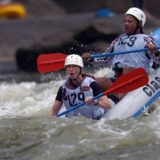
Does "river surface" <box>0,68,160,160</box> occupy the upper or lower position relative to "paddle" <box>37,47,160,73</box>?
lower

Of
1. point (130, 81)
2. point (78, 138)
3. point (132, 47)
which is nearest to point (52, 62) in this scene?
point (132, 47)

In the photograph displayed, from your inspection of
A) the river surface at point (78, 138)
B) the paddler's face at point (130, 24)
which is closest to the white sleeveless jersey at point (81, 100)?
the river surface at point (78, 138)

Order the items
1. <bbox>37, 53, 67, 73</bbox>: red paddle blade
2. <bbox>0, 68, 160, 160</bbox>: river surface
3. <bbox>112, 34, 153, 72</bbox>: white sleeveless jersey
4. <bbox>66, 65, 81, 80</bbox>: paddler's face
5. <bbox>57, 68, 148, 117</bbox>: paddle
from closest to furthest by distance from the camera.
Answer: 1. <bbox>0, 68, 160, 160</bbox>: river surface
2. <bbox>66, 65, 81, 80</bbox>: paddler's face
3. <bbox>57, 68, 148, 117</bbox>: paddle
4. <bbox>112, 34, 153, 72</bbox>: white sleeveless jersey
5. <bbox>37, 53, 67, 73</bbox>: red paddle blade

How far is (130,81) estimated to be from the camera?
1038cm

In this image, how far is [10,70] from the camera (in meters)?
21.2

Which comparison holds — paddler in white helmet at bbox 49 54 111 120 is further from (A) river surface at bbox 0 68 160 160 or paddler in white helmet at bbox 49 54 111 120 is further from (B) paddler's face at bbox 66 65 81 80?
(A) river surface at bbox 0 68 160 160

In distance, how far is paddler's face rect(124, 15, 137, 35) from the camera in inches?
427

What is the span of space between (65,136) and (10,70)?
474 inches

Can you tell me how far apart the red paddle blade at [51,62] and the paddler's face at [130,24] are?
3.47ft

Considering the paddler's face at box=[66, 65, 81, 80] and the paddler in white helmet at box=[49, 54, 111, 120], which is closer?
the paddler's face at box=[66, 65, 81, 80]

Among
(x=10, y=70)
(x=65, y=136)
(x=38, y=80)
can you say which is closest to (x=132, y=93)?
(x=65, y=136)

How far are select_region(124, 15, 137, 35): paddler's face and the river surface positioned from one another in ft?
4.22

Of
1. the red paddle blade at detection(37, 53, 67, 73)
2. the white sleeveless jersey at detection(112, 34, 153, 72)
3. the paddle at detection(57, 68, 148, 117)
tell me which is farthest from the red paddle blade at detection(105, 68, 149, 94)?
the red paddle blade at detection(37, 53, 67, 73)

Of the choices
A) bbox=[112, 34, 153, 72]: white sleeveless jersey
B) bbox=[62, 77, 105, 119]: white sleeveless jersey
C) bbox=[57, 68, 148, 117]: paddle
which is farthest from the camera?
bbox=[112, 34, 153, 72]: white sleeveless jersey
